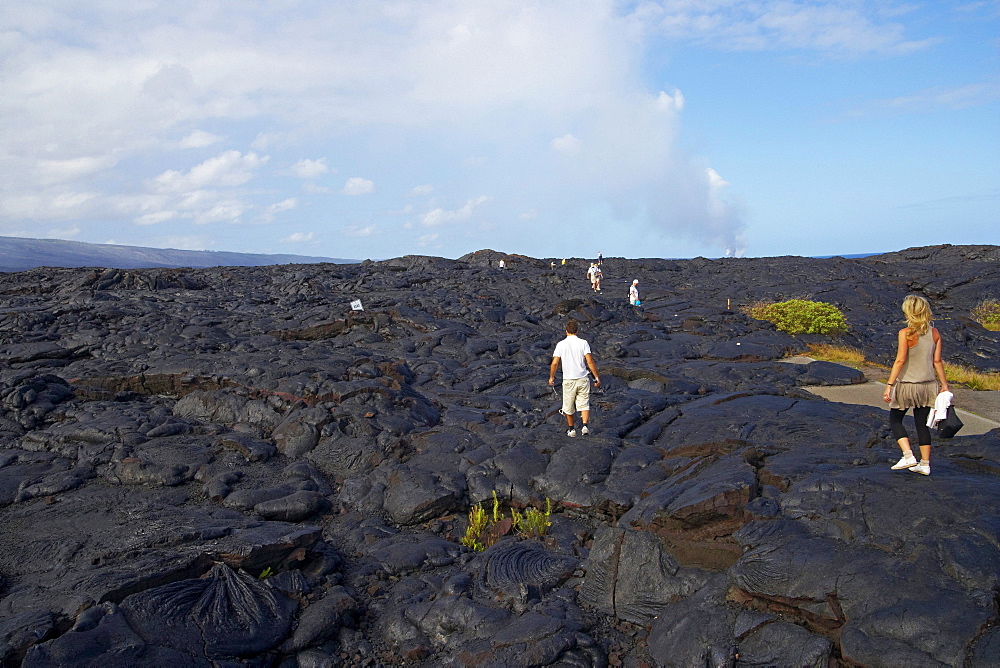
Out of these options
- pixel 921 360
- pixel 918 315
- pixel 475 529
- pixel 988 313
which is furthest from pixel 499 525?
pixel 988 313

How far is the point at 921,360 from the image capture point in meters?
7.01

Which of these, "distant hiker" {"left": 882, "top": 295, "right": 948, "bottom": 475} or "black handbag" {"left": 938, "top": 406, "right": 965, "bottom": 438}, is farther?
"black handbag" {"left": 938, "top": 406, "right": 965, "bottom": 438}

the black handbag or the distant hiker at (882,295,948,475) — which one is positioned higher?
the distant hiker at (882,295,948,475)

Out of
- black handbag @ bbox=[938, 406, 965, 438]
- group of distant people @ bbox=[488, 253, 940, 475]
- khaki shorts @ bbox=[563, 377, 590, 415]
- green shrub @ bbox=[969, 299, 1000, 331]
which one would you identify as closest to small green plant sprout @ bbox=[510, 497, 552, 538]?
khaki shorts @ bbox=[563, 377, 590, 415]

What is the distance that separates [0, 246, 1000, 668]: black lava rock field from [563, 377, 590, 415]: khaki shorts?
2.11ft

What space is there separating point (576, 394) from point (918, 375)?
5.51 m

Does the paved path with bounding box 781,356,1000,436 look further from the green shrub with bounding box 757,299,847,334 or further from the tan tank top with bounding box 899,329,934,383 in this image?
the green shrub with bounding box 757,299,847,334

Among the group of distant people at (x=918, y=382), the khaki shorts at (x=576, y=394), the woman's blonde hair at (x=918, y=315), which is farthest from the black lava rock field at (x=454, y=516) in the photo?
the woman's blonde hair at (x=918, y=315)

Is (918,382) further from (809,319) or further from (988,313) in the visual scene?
(988,313)

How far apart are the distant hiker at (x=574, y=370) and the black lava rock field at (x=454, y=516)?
26.3 inches

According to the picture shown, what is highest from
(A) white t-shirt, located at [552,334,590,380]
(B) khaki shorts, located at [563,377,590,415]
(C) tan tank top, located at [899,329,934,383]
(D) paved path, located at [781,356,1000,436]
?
(C) tan tank top, located at [899,329,934,383]

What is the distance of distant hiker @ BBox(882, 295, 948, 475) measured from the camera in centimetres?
697

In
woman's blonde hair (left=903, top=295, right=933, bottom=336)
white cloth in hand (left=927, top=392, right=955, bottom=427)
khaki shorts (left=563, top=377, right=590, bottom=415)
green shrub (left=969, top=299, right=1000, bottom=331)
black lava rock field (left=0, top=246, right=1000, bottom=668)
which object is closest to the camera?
black lava rock field (left=0, top=246, right=1000, bottom=668)

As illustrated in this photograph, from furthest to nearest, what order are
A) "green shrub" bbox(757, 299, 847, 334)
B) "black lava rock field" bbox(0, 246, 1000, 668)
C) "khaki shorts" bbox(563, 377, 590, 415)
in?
1. "green shrub" bbox(757, 299, 847, 334)
2. "khaki shorts" bbox(563, 377, 590, 415)
3. "black lava rock field" bbox(0, 246, 1000, 668)
